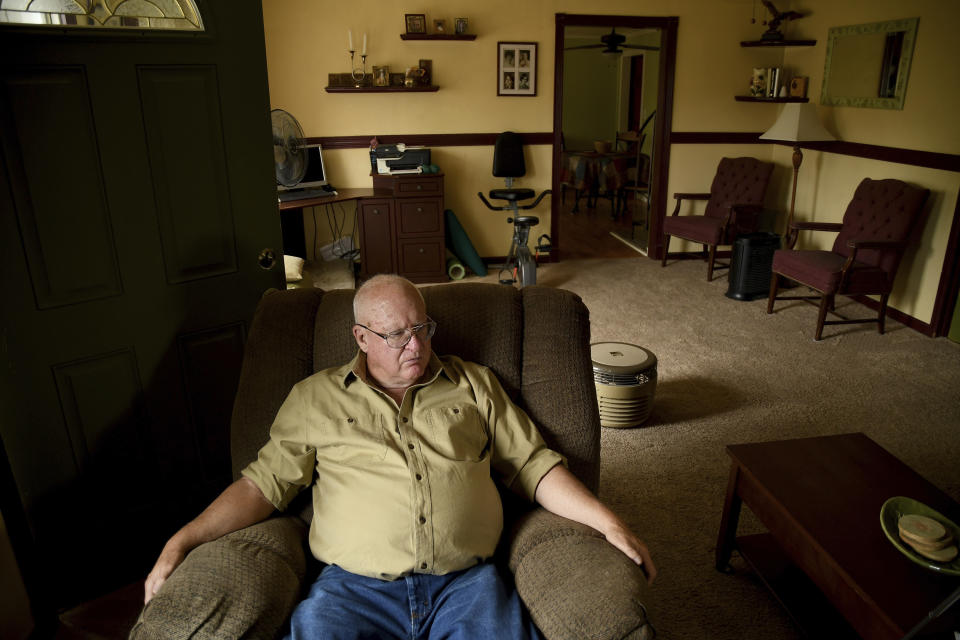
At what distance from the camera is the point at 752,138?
18.9 feet

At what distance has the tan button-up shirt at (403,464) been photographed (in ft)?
4.81

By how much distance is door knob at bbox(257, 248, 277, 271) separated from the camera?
2166 mm

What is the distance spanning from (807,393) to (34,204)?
3.23 metres

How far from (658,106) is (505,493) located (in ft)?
15.5

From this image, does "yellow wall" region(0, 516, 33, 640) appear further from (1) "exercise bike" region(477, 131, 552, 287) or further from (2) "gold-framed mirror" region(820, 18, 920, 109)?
(2) "gold-framed mirror" region(820, 18, 920, 109)

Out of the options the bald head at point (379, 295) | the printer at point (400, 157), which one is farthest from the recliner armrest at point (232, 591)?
the printer at point (400, 157)

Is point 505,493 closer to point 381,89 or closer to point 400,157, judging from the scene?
point 400,157

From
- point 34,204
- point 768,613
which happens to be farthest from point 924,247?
point 34,204

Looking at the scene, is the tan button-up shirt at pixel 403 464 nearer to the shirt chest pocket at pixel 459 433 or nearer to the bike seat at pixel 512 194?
the shirt chest pocket at pixel 459 433

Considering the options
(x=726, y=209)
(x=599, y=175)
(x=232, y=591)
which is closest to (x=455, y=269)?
(x=726, y=209)

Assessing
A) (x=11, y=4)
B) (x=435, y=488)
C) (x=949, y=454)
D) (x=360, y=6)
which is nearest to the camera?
(x=435, y=488)

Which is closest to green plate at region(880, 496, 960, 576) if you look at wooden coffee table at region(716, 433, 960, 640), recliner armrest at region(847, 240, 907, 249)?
wooden coffee table at region(716, 433, 960, 640)

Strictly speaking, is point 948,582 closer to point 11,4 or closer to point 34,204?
point 34,204

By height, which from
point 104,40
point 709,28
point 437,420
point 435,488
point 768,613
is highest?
point 709,28
